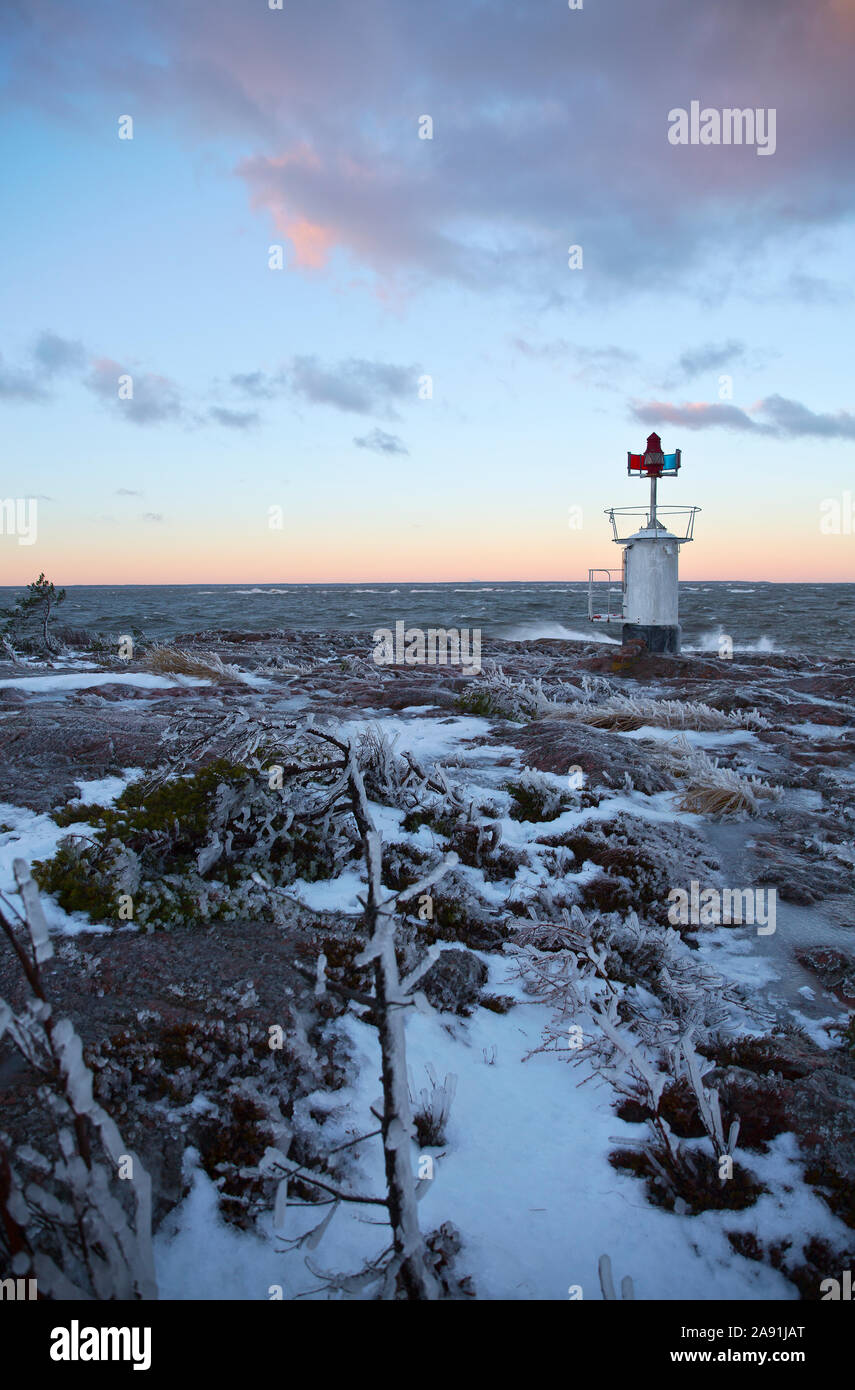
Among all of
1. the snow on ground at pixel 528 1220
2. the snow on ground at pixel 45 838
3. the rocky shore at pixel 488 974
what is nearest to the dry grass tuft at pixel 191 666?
the rocky shore at pixel 488 974

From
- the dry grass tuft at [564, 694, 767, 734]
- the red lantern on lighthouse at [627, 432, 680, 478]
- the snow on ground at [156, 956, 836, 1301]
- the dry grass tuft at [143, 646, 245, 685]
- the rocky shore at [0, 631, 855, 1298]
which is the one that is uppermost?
the red lantern on lighthouse at [627, 432, 680, 478]

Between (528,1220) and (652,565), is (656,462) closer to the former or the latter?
(652,565)

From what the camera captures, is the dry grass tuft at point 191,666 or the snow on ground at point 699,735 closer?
the snow on ground at point 699,735

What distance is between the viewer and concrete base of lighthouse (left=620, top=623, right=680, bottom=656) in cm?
1745

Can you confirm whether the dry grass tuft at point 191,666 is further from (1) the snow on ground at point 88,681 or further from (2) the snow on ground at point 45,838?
(2) the snow on ground at point 45,838

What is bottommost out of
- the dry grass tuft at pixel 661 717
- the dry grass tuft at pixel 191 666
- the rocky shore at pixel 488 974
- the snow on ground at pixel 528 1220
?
the snow on ground at pixel 528 1220

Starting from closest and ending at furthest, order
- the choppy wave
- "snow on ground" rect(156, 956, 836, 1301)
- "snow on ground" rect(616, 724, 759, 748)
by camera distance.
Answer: "snow on ground" rect(156, 956, 836, 1301) → "snow on ground" rect(616, 724, 759, 748) → the choppy wave

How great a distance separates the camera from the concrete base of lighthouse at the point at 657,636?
57.3 ft

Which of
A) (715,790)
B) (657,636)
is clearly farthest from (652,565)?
(715,790)

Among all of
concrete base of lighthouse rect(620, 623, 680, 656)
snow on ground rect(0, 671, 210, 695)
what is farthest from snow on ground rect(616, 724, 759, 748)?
snow on ground rect(0, 671, 210, 695)

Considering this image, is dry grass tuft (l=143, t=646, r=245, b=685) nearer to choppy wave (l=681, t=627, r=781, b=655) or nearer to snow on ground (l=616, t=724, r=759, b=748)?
snow on ground (l=616, t=724, r=759, b=748)

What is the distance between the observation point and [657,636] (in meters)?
17.5

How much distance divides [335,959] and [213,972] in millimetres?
677

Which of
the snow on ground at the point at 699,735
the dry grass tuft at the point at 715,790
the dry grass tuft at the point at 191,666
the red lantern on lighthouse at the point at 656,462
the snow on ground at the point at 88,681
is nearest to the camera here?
the dry grass tuft at the point at 715,790
